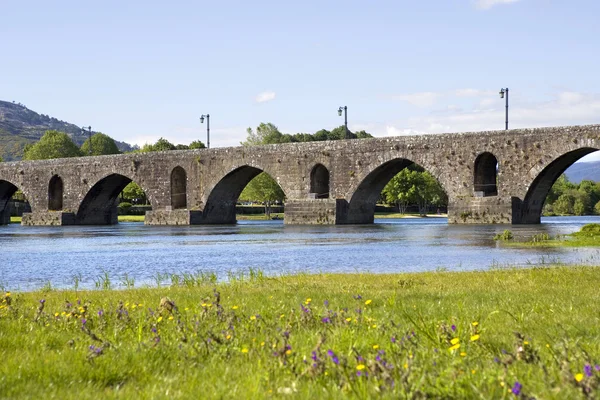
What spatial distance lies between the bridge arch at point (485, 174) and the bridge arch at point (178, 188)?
2559 cm

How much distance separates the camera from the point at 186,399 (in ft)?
16.8

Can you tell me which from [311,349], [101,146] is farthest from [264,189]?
[311,349]

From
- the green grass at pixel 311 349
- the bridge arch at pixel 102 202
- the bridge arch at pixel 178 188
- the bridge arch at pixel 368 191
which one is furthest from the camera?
the bridge arch at pixel 102 202

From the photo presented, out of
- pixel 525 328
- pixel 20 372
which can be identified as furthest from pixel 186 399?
pixel 525 328

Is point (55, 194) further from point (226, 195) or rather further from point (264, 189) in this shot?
point (264, 189)

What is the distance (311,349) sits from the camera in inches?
257

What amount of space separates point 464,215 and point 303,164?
12.7m

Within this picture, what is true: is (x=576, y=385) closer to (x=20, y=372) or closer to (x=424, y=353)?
(x=424, y=353)

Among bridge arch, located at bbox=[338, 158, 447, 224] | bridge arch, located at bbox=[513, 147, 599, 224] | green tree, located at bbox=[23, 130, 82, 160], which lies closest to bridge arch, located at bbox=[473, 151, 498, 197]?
bridge arch, located at bbox=[513, 147, 599, 224]

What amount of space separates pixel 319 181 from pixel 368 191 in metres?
3.70

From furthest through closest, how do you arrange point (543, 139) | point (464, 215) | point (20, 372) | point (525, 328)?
1. point (464, 215)
2. point (543, 139)
3. point (525, 328)
4. point (20, 372)

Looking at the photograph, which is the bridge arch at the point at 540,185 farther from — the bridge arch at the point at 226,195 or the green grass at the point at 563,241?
the bridge arch at the point at 226,195

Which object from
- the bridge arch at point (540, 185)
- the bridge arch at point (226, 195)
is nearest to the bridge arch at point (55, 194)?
the bridge arch at point (226, 195)

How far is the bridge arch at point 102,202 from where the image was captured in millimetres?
69188
